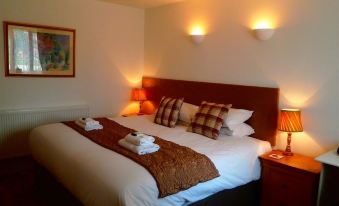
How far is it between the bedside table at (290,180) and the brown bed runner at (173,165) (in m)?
0.66

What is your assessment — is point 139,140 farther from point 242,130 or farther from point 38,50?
point 38,50

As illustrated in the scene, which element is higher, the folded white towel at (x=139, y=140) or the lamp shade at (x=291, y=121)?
the lamp shade at (x=291, y=121)

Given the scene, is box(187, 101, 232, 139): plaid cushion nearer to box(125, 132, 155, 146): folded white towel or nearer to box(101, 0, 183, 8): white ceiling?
box(125, 132, 155, 146): folded white towel

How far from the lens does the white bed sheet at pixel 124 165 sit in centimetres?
181

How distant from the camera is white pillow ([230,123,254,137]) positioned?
2.98 meters

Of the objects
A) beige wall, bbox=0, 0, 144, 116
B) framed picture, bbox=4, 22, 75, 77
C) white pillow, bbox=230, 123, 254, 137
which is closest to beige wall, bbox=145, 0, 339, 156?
white pillow, bbox=230, 123, 254, 137

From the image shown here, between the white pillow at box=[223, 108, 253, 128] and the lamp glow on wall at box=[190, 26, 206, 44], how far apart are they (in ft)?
3.76

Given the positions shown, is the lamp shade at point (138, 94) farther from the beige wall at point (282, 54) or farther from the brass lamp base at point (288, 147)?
the brass lamp base at point (288, 147)

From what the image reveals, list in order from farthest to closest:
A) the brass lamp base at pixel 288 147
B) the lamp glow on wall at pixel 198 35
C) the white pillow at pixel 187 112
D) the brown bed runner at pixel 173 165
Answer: the lamp glow on wall at pixel 198 35, the white pillow at pixel 187 112, the brass lamp base at pixel 288 147, the brown bed runner at pixel 173 165

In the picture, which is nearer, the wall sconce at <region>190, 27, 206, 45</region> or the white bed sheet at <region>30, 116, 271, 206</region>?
the white bed sheet at <region>30, 116, 271, 206</region>

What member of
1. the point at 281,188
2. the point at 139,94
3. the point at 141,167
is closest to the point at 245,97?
the point at 281,188

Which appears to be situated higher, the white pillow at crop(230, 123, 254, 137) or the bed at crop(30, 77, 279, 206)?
the white pillow at crop(230, 123, 254, 137)

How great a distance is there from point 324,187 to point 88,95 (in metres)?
3.34

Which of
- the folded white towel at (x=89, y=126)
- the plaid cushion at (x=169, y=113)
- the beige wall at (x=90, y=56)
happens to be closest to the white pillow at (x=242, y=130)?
the plaid cushion at (x=169, y=113)
